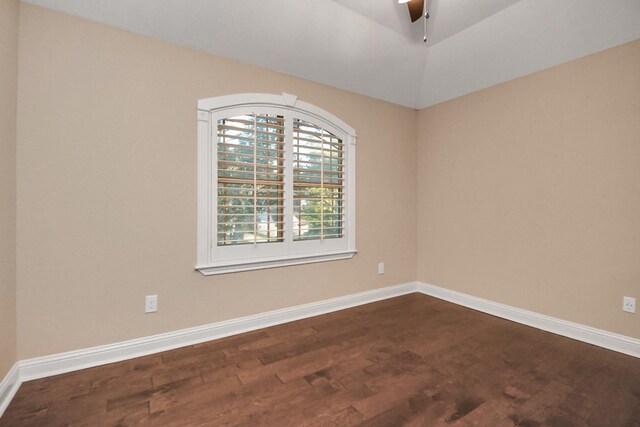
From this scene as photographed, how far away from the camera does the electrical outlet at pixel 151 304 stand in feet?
7.18

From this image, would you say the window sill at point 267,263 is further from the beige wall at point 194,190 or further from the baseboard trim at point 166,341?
the baseboard trim at point 166,341

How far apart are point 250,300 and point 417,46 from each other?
9.82 ft

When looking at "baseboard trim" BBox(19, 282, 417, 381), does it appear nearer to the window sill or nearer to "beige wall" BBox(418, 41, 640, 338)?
the window sill

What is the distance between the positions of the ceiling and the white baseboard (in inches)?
89.3

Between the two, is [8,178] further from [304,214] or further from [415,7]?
[415,7]

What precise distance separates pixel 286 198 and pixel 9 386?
2.16 metres

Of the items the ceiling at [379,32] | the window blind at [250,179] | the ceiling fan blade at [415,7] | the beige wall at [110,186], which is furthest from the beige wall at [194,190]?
the ceiling fan blade at [415,7]

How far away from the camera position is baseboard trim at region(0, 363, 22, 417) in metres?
1.59

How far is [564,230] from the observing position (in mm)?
2572

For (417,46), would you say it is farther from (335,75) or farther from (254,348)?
(254,348)

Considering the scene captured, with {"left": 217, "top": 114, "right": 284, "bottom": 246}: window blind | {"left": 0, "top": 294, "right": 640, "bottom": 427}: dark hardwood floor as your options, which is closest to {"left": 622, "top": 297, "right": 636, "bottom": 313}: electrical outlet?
{"left": 0, "top": 294, "right": 640, "bottom": 427}: dark hardwood floor

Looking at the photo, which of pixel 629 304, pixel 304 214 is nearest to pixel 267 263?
pixel 304 214

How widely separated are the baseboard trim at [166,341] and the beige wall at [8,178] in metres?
0.18

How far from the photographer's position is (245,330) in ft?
8.49
